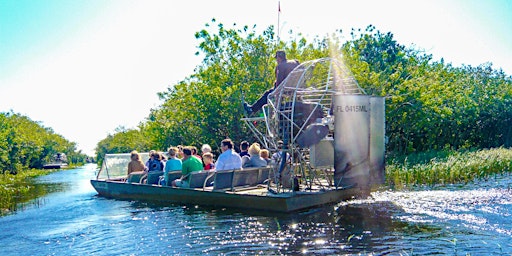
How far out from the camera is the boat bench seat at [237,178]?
12445 mm

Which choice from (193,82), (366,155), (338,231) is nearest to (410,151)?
(193,82)

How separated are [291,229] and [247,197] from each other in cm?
221

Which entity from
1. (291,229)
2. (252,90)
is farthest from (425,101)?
(291,229)

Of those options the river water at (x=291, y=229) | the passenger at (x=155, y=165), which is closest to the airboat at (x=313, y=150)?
the river water at (x=291, y=229)

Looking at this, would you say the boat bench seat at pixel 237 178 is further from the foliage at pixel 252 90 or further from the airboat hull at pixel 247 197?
the foliage at pixel 252 90

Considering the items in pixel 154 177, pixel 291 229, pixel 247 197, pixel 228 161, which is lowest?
pixel 291 229

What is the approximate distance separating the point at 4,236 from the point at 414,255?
9.13 metres

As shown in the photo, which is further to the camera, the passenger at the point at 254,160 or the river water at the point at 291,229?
the passenger at the point at 254,160

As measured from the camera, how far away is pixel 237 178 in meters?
12.8

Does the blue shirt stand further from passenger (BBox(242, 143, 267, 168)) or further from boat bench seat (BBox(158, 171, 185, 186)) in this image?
passenger (BBox(242, 143, 267, 168))

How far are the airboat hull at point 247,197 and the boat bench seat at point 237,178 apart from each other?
314 mm

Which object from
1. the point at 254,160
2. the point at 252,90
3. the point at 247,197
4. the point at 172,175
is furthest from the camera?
the point at 252,90

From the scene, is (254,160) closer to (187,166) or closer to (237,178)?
(237,178)

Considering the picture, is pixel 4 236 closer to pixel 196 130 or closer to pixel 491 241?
pixel 491 241
